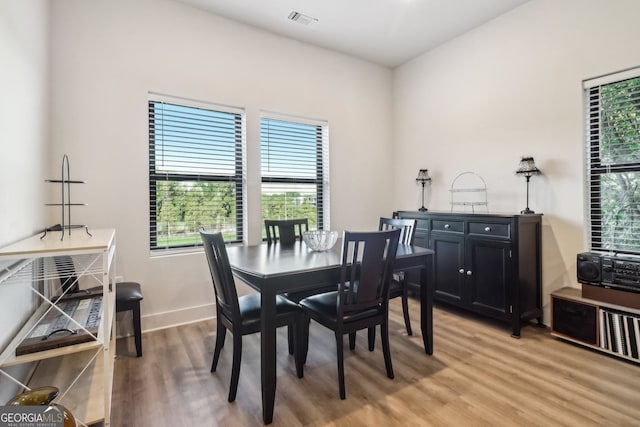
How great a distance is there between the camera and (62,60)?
2.54 m

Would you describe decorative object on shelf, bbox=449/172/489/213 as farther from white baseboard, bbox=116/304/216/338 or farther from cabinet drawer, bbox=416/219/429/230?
white baseboard, bbox=116/304/216/338

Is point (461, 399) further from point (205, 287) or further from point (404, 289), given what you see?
point (205, 287)

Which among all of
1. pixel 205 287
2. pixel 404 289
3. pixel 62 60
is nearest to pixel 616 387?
pixel 404 289

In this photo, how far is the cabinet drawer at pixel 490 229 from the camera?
9.12ft

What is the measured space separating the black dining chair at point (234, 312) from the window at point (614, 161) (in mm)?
2694

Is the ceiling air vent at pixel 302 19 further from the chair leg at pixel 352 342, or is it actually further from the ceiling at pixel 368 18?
the chair leg at pixel 352 342

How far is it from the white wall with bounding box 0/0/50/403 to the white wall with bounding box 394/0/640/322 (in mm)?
3932

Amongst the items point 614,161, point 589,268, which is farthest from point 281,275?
point 614,161

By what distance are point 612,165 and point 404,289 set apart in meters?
2.05

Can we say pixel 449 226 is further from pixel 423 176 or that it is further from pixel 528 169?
pixel 423 176

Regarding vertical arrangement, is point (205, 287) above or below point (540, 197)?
below

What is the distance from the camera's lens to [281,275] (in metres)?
1.69

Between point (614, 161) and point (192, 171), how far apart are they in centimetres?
383

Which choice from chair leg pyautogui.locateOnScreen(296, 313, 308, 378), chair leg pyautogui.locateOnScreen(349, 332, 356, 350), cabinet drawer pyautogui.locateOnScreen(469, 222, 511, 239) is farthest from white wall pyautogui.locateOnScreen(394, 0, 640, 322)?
chair leg pyautogui.locateOnScreen(296, 313, 308, 378)
